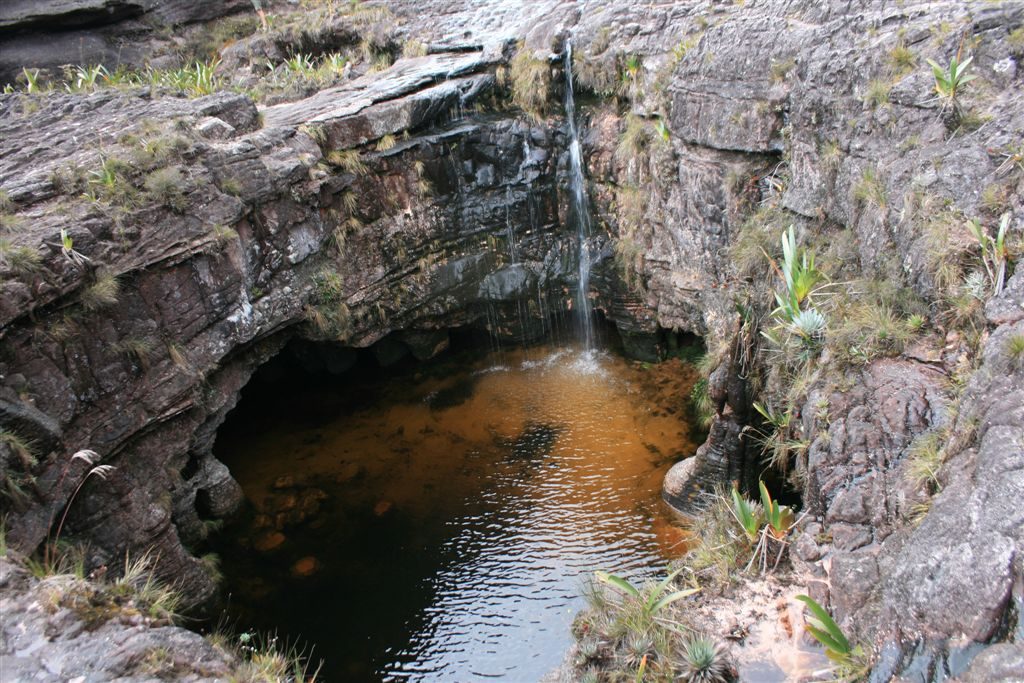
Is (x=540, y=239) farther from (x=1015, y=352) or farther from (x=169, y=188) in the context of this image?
(x=1015, y=352)

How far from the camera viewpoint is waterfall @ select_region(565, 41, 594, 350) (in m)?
11.2

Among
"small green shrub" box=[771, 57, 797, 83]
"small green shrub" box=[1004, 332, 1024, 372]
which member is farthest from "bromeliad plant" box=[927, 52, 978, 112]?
"small green shrub" box=[1004, 332, 1024, 372]

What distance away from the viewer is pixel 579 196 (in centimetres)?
1145

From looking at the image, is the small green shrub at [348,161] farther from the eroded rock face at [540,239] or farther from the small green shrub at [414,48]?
the small green shrub at [414,48]

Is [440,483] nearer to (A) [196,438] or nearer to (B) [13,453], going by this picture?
(A) [196,438]

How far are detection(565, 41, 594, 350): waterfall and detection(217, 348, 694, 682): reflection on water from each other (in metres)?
1.13

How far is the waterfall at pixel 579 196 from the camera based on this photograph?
1120 centimetres

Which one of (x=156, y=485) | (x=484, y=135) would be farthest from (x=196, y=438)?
(x=484, y=135)

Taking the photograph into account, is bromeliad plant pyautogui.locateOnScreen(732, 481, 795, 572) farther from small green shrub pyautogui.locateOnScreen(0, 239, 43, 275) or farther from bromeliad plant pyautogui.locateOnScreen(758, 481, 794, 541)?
small green shrub pyautogui.locateOnScreen(0, 239, 43, 275)

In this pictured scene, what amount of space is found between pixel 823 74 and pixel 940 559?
5530 mm

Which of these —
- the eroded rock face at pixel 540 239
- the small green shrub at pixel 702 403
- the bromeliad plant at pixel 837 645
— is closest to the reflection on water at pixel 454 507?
the small green shrub at pixel 702 403

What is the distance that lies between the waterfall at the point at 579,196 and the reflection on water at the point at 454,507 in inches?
44.4

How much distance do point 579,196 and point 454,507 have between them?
5.40 meters

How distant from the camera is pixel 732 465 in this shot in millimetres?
7980
